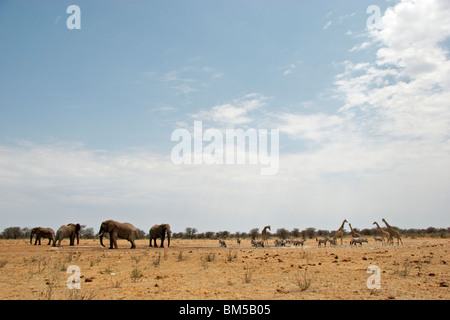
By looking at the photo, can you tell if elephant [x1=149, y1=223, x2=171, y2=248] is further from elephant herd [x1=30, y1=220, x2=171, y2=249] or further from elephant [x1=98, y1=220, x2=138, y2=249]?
elephant [x1=98, y1=220, x2=138, y2=249]

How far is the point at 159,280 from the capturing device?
1052cm

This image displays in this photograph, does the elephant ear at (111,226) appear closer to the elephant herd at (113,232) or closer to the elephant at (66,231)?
the elephant herd at (113,232)

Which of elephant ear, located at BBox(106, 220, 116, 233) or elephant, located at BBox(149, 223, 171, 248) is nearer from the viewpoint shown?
elephant ear, located at BBox(106, 220, 116, 233)

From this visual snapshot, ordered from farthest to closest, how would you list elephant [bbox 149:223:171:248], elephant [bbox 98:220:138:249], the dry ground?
1. elephant [bbox 149:223:171:248]
2. elephant [bbox 98:220:138:249]
3. the dry ground

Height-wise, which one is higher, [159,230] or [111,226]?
[111,226]

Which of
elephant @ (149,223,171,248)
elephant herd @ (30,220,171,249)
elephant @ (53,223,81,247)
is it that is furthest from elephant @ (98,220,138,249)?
elephant @ (53,223,81,247)

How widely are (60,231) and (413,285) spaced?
26543mm

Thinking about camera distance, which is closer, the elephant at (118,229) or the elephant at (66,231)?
the elephant at (118,229)

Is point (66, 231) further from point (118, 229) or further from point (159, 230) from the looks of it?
point (159, 230)

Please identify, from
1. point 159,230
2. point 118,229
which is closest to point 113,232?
point 118,229

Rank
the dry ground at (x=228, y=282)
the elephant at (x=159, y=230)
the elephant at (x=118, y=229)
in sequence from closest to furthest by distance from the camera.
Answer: the dry ground at (x=228, y=282) → the elephant at (x=118, y=229) → the elephant at (x=159, y=230)

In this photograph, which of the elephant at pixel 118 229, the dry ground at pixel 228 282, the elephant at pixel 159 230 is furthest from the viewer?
the elephant at pixel 159 230

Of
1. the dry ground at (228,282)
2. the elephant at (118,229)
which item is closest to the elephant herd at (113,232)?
the elephant at (118,229)
